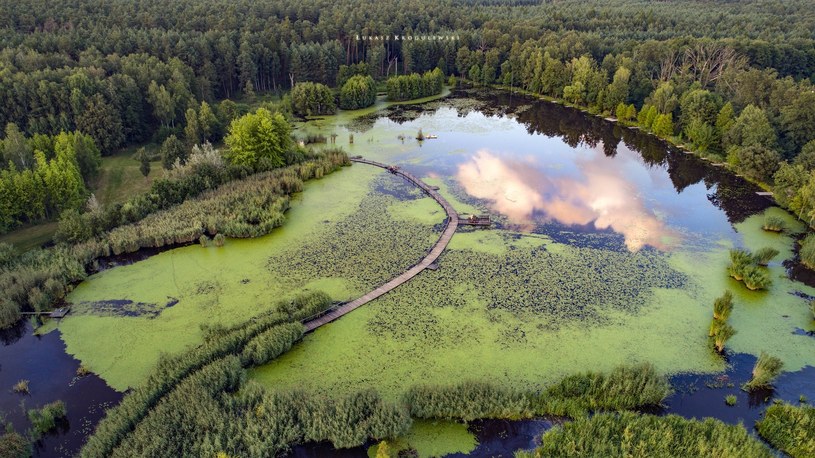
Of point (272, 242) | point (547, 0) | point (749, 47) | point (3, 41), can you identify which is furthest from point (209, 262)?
point (547, 0)

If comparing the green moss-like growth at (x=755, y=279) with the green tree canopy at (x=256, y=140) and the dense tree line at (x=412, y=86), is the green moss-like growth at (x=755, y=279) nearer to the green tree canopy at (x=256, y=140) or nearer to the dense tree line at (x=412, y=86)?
the green tree canopy at (x=256, y=140)

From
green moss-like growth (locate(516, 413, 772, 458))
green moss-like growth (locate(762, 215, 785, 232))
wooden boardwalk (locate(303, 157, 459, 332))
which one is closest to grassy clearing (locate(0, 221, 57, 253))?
wooden boardwalk (locate(303, 157, 459, 332))

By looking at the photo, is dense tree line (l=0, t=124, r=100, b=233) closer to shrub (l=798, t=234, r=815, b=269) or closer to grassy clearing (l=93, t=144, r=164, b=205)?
grassy clearing (l=93, t=144, r=164, b=205)

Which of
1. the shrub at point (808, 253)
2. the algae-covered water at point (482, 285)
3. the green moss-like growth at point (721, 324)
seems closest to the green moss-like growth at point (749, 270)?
the algae-covered water at point (482, 285)

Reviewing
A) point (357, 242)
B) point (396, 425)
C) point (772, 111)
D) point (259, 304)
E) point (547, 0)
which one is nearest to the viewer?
point (396, 425)

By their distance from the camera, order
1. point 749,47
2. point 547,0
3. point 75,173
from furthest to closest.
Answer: point 547,0 < point 749,47 < point 75,173

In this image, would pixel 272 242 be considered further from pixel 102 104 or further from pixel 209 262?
pixel 102 104
